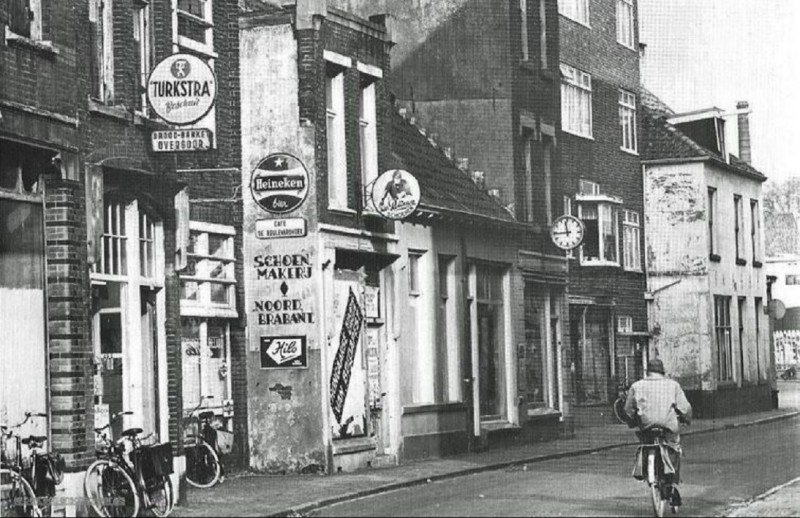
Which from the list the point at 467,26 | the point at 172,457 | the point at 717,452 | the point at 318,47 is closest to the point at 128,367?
the point at 172,457

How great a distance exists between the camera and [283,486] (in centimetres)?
2238

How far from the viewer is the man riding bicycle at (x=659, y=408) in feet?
56.3

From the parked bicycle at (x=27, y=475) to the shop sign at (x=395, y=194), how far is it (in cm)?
1009

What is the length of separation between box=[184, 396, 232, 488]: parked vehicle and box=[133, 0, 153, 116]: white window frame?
483 cm

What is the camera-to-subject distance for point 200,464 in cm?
2219

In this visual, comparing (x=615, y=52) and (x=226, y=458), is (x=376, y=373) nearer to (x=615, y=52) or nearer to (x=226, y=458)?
(x=226, y=458)

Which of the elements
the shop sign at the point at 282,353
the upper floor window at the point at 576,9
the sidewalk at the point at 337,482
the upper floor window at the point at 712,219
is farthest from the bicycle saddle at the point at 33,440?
the upper floor window at the point at 712,219

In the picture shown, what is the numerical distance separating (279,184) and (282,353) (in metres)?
2.90

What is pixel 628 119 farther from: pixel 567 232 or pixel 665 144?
pixel 567 232

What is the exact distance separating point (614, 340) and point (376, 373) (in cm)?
1755

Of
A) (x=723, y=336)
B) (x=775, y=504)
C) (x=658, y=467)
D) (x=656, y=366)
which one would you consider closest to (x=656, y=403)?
(x=656, y=366)

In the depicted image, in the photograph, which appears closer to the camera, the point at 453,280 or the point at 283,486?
the point at 283,486

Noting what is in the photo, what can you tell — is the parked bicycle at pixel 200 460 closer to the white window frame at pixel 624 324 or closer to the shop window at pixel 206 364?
the shop window at pixel 206 364

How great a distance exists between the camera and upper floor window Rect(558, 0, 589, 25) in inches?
1623
